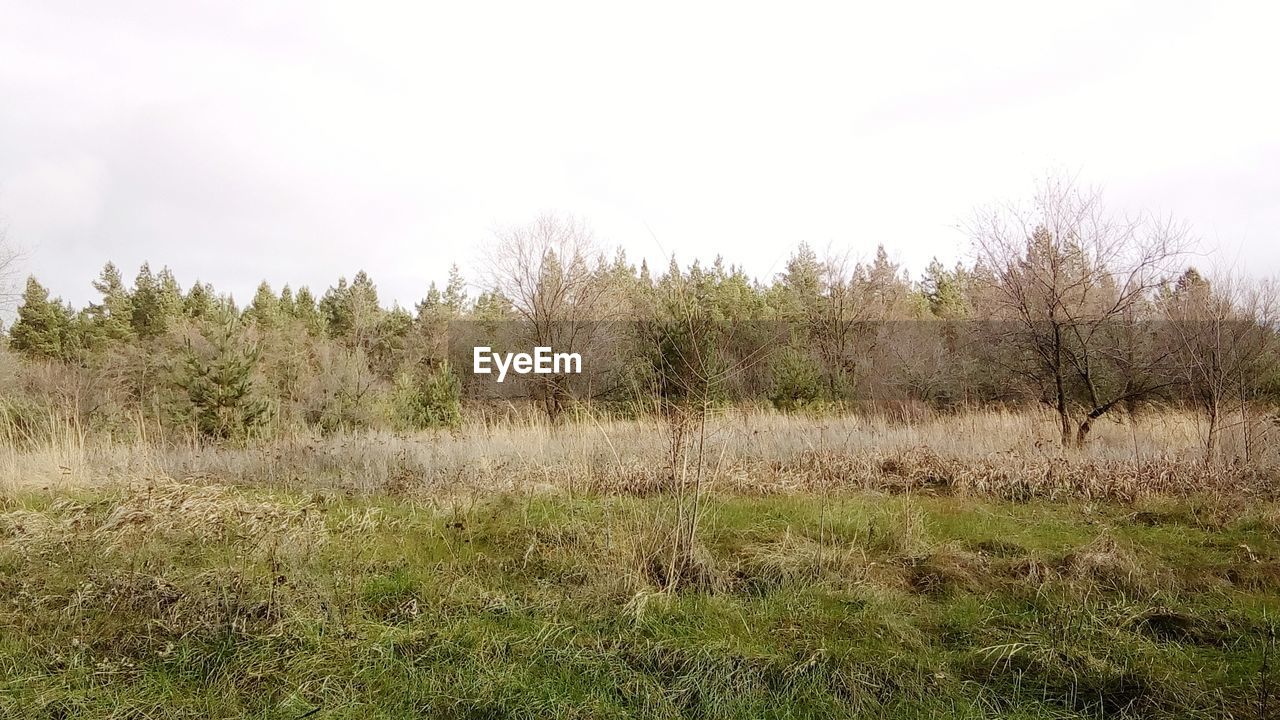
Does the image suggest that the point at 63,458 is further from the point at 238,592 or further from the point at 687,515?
the point at 687,515

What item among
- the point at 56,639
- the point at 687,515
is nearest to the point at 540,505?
the point at 687,515

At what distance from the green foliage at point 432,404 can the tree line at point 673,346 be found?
0.20 ft

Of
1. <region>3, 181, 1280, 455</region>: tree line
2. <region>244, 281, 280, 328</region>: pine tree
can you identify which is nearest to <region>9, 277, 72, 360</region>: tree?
<region>3, 181, 1280, 455</region>: tree line

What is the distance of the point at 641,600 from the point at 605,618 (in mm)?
230

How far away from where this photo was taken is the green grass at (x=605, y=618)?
9.20ft

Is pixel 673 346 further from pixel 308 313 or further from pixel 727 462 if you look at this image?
pixel 308 313

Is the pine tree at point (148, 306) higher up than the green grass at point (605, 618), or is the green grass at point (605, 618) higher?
the pine tree at point (148, 306)

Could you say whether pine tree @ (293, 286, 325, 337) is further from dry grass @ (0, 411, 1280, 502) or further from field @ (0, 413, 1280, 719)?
field @ (0, 413, 1280, 719)

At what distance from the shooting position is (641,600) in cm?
370

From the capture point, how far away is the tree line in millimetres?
9125

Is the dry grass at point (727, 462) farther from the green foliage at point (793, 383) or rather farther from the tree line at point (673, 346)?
the green foliage at point (793, 383)

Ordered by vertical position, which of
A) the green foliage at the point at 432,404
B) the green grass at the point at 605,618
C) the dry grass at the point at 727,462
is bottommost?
the green grass at the point at 605,618

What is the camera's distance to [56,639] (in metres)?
3.32

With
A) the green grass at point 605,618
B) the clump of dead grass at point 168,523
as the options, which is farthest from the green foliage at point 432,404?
the green grass at point 605,618
